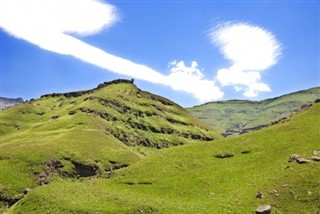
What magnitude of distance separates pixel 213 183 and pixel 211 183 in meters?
0.33

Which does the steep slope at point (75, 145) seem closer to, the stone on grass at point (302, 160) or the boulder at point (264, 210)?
the boulder at point (264, 210)

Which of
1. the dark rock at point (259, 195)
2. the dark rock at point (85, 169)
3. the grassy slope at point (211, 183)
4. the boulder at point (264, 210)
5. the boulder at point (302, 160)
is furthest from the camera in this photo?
the dark rock at point (85, 169)

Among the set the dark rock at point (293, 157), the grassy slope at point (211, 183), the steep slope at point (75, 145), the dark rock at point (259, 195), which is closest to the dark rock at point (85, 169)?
the steep slope at point (75, 145)

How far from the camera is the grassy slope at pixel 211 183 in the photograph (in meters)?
51.2

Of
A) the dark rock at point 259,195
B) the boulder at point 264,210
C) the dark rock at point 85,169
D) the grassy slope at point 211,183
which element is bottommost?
the boulder at point 264,210

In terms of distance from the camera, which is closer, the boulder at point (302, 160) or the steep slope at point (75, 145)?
the boulder at point (302, 160)

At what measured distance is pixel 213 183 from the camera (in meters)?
60.2

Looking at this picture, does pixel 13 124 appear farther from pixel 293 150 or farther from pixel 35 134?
pixel 293 150

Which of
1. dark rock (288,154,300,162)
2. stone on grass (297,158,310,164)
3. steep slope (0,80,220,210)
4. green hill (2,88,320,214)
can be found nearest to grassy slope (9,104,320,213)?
green hill (2,88,320,214)

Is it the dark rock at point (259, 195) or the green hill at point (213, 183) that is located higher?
the green hill at point (213, 183)

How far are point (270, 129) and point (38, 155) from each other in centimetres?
6648

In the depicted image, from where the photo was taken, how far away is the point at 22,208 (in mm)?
59625

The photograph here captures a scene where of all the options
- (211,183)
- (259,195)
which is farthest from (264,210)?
(211,183)

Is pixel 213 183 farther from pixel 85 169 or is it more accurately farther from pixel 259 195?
pixel 85 169
